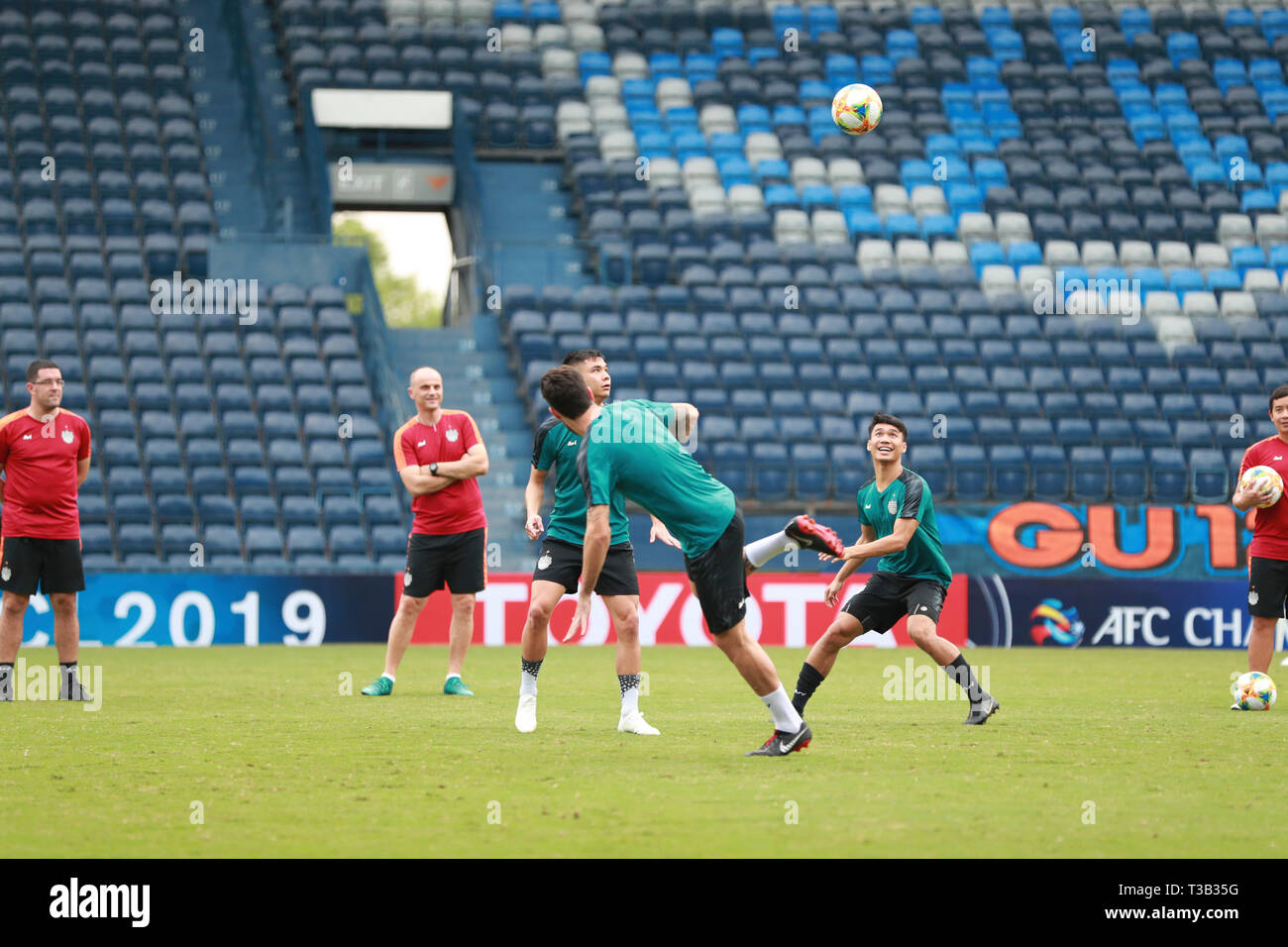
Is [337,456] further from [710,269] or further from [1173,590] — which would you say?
[1173,590]

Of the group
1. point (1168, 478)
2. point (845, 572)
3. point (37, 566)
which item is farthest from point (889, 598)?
point (1168, 478)

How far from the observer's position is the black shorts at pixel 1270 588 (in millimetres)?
11586

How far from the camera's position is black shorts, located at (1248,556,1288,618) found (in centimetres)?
1159

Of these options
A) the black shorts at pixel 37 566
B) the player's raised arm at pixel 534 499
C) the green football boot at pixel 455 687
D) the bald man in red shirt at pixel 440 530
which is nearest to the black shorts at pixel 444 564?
the bald man in red shirt at pixel 440 530

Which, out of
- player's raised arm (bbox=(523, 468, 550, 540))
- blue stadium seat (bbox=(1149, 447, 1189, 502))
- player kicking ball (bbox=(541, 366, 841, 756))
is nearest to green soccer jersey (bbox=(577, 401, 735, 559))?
player kicking ball (bbox=(541, 366, 841, 756))

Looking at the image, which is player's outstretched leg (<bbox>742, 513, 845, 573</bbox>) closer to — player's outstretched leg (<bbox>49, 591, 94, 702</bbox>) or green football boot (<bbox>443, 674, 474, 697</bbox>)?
green football boot (<bbox>443, 674, 474, 697</bbox>)

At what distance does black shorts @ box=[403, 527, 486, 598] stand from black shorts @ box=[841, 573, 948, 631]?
10.7 feet

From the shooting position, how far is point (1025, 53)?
33156 millimetres

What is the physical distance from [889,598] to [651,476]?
270 cm

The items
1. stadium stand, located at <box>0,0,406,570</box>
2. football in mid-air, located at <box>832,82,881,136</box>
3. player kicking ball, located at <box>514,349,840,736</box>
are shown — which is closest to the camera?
player kicking ball, located at <box>514,349,840,736</box>

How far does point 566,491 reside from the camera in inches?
388

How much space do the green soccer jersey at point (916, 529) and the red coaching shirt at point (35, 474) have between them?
572 centimetres

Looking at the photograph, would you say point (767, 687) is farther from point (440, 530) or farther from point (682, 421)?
point (440, 530)

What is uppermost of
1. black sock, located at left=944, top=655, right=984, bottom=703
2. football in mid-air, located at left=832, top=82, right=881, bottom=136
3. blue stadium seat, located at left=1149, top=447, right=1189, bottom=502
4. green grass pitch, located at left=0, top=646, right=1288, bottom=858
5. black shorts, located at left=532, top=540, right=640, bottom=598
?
football in mid-air, located at left=832, top=82, right=881, bottom=136
